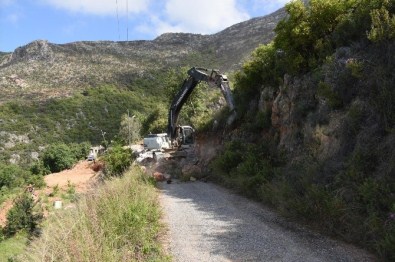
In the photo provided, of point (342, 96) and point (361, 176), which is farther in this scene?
point (342, 96)

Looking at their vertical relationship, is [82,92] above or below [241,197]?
above

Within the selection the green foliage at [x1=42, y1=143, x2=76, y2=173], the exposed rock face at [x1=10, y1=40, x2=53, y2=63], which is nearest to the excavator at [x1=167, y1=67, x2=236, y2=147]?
the green foliage at [x1=42, y1=143, x2=76, y2=173]

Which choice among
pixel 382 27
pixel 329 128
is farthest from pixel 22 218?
pixel 382 27

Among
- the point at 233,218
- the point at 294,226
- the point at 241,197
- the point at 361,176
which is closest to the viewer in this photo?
the point at 361,176

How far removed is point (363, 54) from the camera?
11.6m

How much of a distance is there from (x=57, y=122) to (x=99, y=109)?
8461 millimetres

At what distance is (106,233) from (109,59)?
92.0 meters

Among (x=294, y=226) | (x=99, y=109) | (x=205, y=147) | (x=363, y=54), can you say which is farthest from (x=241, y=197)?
(x=99, y=109)

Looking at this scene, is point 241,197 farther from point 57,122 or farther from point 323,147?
point 57,122

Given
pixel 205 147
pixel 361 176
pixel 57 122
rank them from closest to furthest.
→ 1. pixel 361 176
2. pixel 205 147
3. pixel 57 122

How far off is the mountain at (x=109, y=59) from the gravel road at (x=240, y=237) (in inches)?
2644

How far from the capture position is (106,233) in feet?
26.7

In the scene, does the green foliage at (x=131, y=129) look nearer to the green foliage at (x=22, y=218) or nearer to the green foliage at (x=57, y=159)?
the green foliage at (x=57, y=159)

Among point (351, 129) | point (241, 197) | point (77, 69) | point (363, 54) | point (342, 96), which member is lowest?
point (241, 197)
